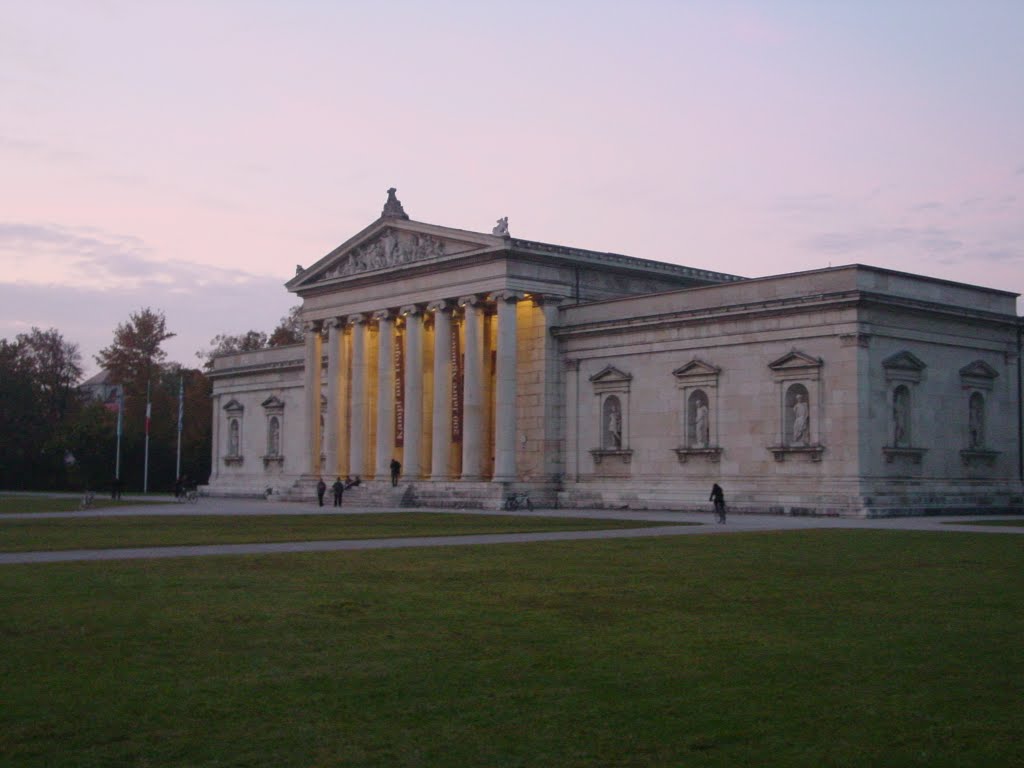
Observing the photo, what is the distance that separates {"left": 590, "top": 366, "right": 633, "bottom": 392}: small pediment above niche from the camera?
69188 millimetres

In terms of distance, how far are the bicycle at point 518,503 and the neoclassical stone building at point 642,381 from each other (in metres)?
1.79

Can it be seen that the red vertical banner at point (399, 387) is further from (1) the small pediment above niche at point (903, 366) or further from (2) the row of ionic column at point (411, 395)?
(1) the small pediment above niche at point (903, 366)

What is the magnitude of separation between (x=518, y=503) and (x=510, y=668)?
53.1 meters

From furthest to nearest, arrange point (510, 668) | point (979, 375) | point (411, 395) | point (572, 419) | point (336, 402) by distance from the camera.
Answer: point (336, 402) < point (411, 395) < point (572, 419) < point (979, 375) < point (510, 668)

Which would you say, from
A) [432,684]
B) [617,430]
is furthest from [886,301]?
[432,684]

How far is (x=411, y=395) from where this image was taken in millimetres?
77250

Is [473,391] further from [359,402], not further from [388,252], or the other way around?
[359,402]

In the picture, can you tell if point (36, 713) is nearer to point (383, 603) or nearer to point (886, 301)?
point (383, 603)

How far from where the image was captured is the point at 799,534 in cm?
4050

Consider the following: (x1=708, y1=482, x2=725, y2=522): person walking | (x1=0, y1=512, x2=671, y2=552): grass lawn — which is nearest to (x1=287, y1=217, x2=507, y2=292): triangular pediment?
(x1=0, y1=512, x2=671, y2=552): grass lawn

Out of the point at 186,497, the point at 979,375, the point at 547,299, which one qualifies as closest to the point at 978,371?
the point at 979,375

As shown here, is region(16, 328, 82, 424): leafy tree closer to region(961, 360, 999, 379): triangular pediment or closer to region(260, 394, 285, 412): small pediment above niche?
region(260, 394, 285, 412): small pediment above niche

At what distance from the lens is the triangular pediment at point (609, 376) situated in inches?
2721

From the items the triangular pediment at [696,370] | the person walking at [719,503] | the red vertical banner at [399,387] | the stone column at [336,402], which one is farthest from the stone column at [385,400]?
the person walking at [719,503]
